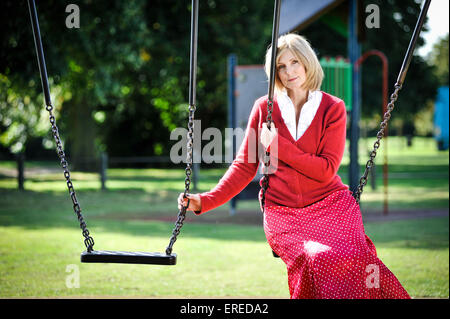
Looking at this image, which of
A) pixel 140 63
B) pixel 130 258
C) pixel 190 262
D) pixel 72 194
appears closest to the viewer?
pixel 130 258

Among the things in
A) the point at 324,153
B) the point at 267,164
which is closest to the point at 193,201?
the point at 267,164

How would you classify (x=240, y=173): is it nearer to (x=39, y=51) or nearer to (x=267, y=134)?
(x=267, y=134)

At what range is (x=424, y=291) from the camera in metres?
4.73

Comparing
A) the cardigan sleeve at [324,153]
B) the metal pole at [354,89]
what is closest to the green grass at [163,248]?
the metal pole at [354,89]

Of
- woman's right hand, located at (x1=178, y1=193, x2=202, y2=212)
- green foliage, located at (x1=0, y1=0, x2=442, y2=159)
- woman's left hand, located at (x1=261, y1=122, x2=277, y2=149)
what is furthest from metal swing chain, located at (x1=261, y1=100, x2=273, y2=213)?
green foliage, located at (x1=0, y1=0, x2=442, y2=159)

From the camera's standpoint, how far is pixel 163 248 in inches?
279

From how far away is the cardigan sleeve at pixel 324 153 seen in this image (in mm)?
2602

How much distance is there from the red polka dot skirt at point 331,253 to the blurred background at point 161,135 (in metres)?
1.93

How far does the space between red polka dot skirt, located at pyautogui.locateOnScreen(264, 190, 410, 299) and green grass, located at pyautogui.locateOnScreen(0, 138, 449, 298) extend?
2.17m

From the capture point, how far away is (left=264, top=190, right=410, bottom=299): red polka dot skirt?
2445 millimetres

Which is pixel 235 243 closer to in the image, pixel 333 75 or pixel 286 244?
pixel 333 75

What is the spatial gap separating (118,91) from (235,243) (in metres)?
9.66

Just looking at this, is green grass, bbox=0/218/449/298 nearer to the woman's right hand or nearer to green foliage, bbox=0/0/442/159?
the woman's right hand

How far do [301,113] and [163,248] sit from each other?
4.68 m
